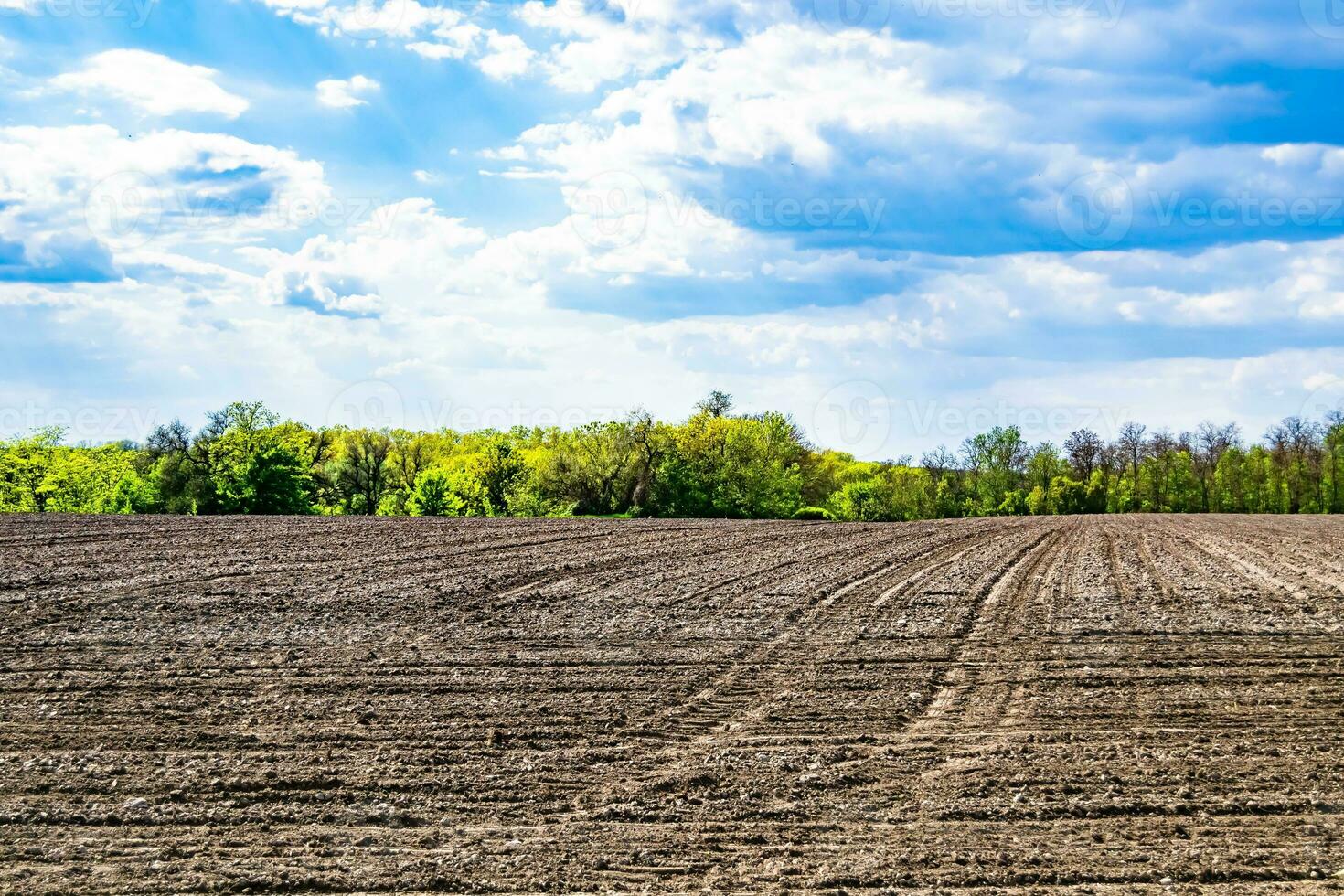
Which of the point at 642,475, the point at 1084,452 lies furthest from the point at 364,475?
the point at 1084,452

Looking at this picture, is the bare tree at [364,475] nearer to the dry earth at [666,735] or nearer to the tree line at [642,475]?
the tree line at [642,475]

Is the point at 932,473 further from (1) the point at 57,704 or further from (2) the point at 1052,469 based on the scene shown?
(1) the point at 57,704

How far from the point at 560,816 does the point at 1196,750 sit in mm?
6305

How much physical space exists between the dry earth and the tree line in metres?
42.0

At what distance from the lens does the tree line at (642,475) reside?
65062mm

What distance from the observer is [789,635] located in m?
16.0

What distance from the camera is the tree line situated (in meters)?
65.1

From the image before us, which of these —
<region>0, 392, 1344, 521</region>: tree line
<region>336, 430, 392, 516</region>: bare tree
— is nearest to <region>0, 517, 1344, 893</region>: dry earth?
<region>0, 392, 1344, 521</region>: tree line

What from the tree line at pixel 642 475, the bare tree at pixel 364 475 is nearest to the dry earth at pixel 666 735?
the tree line at pixel 642 475

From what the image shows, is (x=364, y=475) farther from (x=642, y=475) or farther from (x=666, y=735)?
(x=666, y=735)

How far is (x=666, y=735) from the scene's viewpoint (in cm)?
1060

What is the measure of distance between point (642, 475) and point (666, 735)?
71.1m

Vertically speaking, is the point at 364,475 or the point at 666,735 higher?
the point at 364,475

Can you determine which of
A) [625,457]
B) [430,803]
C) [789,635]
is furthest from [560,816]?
[625,457]
